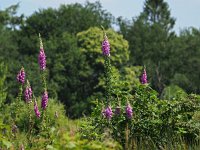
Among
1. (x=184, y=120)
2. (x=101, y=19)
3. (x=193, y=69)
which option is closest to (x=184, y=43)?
(x=193, y=69)

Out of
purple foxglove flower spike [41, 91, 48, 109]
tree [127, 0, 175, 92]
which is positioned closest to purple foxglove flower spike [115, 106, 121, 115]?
purple foxglove flower spike [41, 91, 48, 109]

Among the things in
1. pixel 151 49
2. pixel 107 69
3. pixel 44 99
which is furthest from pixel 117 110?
pixel 151 49

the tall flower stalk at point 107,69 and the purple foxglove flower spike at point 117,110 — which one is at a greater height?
the tall flower stalk at point 107,69

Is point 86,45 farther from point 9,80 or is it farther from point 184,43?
point 184,43

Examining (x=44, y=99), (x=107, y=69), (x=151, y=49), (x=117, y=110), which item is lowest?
(x=117, y=110)

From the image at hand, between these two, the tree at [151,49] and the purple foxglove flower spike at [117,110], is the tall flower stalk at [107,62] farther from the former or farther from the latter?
the tree at [151,49]

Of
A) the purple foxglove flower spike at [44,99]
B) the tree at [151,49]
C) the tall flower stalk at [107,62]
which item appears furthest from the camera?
the tree at [151,49]

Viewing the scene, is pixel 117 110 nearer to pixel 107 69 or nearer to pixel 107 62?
pixel 107 69

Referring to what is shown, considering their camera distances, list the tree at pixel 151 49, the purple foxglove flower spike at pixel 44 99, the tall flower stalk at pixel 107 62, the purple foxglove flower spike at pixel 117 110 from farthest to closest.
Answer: the tree at pixel 151 49 < the purple foxglove flower spike at pixel 117 110 < the tall flower stalk at pixel 107 62 < the purple foxglove flower spike at pixel 44 99

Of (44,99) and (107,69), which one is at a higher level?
(107,69)

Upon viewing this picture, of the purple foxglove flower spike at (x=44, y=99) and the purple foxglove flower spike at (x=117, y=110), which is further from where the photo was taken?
the purple foxglove flower spike at (x=117, y=110)

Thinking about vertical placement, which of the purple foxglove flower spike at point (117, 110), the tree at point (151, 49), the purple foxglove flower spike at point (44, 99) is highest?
the tree at point (151, 49)

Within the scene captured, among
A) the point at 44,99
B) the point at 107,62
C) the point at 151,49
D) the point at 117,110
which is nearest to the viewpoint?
the point at 44,99

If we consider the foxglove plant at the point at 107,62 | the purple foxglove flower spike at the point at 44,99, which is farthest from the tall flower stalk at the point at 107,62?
the purple foxglove flower spike at the point at 44,99
